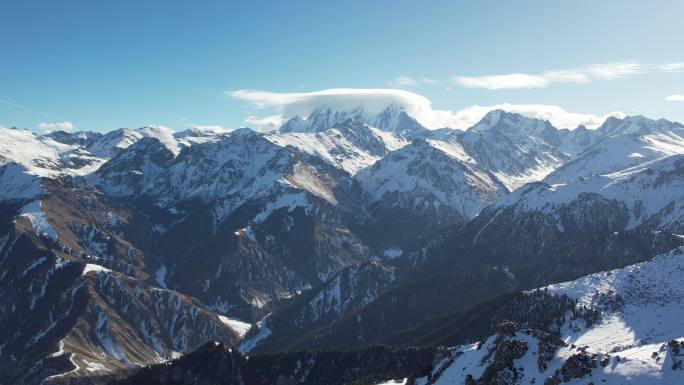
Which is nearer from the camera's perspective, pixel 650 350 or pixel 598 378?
pixel 598 378

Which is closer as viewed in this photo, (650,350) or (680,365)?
Answer: (680,365)

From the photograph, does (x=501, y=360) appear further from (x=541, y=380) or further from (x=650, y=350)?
(x=650, y=350)

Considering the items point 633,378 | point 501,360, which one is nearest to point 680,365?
point 633,378

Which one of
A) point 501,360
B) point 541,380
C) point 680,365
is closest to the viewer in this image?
point 680,365

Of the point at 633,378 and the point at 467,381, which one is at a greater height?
the point at 633,378

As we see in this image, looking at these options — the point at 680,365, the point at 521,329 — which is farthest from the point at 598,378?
the point at 521,329

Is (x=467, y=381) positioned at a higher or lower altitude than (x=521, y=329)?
lower

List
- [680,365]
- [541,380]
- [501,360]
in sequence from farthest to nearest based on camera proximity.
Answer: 1. [501,360]
2. [541,380]
3. [680,365]

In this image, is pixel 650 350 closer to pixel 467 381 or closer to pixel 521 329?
pixel 521 329
